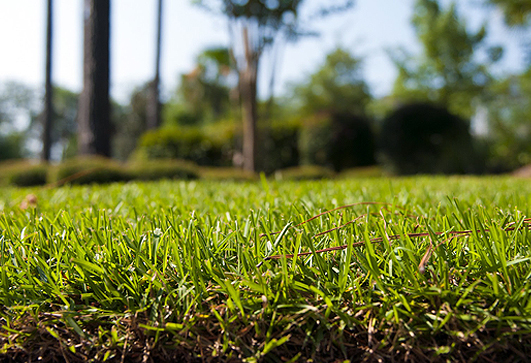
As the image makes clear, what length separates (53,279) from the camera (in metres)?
1.30

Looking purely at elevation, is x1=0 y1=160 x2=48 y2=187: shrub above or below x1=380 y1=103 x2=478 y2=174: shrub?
below

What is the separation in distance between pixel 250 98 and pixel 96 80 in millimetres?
4759

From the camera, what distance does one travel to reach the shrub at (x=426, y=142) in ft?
45.8

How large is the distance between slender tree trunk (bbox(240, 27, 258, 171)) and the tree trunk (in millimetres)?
4353

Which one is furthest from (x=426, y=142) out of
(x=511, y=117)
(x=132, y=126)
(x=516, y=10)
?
(x=132, y=126)

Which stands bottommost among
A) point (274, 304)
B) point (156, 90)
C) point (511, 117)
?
point (274, 304)

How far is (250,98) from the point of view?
12562mm

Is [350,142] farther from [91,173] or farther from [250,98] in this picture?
[91,173]

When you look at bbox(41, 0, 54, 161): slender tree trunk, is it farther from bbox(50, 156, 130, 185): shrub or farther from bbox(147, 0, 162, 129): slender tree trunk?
bbox(50, 156, 130, 185): shrub

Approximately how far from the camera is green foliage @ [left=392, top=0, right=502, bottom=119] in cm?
2605

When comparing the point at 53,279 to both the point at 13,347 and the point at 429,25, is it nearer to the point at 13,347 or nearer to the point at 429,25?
the point at 13,347

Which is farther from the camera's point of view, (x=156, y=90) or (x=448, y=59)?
(x=448, y=59)

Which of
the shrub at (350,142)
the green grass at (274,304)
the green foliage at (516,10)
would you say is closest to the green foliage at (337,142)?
the shrub at (350,142)

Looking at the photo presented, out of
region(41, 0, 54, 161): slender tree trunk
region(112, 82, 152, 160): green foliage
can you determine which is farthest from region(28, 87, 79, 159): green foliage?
region(41, 0, 54, 161): slender tree trunk
